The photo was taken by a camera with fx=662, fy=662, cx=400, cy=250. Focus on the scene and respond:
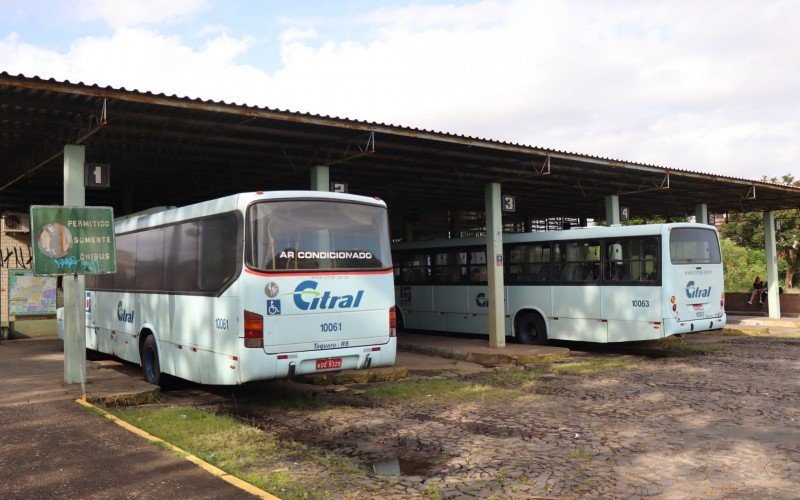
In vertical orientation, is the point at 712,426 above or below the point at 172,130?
below

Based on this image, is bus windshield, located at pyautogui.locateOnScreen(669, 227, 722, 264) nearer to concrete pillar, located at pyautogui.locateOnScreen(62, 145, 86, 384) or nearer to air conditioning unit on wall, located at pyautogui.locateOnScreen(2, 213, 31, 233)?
concrete pillar, located at pyautogui.locateOnScreen(62, 145, 86, 384)

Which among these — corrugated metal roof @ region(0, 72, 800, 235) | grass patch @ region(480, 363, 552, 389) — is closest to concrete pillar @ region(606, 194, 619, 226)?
corrugated metal roof @ region(0, 72, 800, 235)

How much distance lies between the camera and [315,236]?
9008mm

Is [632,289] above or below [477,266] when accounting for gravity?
below

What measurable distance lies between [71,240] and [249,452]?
4710 mm

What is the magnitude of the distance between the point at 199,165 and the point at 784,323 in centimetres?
1854

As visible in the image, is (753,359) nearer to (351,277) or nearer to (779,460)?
(779,460)

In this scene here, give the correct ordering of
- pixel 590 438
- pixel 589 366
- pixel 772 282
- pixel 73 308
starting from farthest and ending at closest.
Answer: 1. pixel 772 282
2. pixel 589 366
3. pixel 73 308
4. pixel 590 438

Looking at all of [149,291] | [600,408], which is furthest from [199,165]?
[600,408]

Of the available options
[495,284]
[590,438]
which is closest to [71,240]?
[590,438]

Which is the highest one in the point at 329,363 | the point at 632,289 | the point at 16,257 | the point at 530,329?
the point at 16,257

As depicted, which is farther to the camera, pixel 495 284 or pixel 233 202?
pixel 495 284

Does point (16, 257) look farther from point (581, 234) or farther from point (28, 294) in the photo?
point (581, 234)

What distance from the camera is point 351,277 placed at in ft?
30.6
